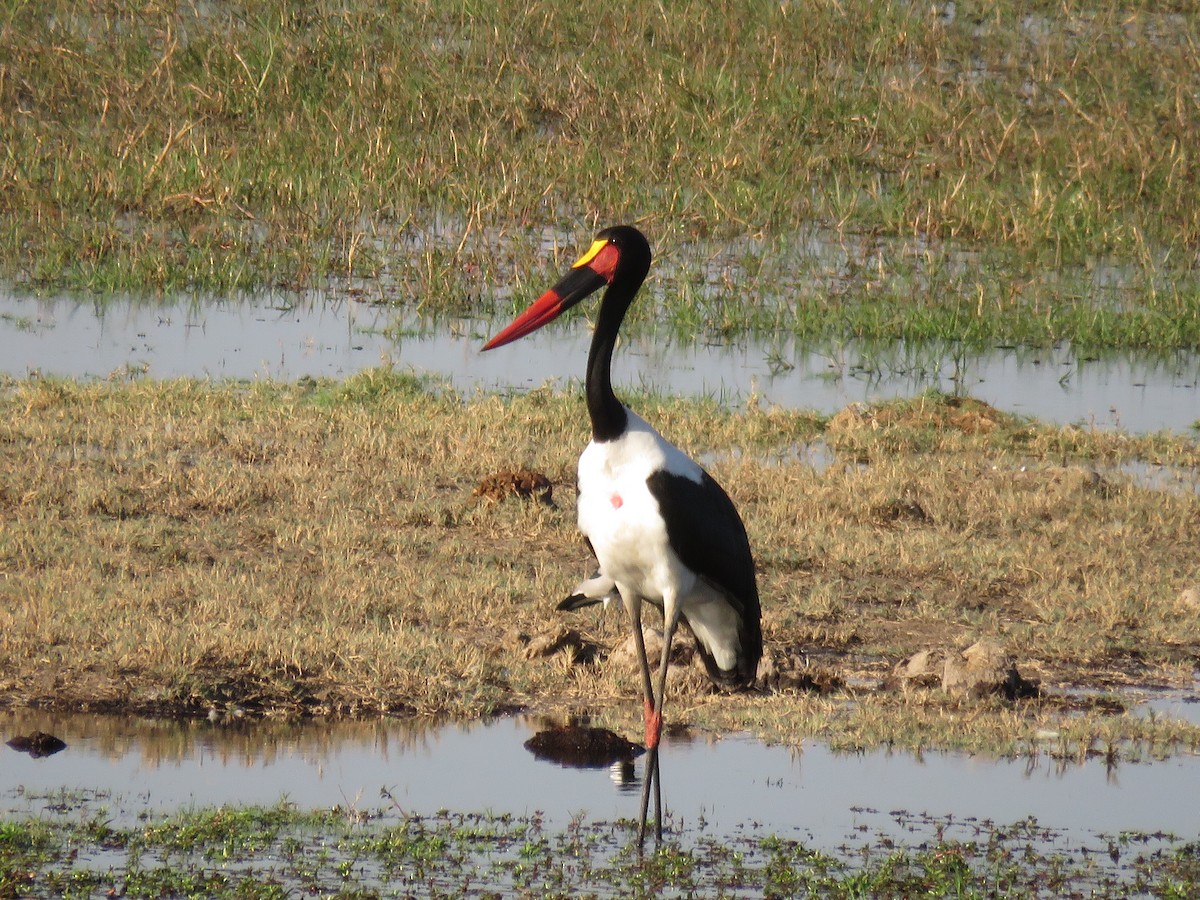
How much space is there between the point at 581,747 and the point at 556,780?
0.23 meters

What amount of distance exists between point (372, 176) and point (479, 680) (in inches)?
292

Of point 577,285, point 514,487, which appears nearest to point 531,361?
point 514,487

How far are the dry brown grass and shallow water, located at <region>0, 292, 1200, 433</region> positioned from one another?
19.8 inches

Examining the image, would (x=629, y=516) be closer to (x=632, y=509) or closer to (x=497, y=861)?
(x=632, y=509)

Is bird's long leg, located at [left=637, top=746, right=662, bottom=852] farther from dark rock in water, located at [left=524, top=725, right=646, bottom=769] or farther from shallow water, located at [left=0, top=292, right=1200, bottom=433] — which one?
shallow water, located at [left=0, top=292, right=1200, bottom=433]

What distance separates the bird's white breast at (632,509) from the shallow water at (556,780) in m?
0.51

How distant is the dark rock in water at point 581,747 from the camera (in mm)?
5027

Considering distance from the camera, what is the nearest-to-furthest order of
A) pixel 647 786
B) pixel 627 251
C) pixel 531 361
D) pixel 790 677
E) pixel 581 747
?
1. pixel 647 786
2. pixel 581 747
3. pixel 627 251
4. pixel 790 677
5. pixel 531 361

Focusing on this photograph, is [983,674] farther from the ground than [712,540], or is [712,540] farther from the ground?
[712,540]

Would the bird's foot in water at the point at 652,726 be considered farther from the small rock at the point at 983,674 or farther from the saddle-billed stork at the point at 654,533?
the small rock at the point at 983,674

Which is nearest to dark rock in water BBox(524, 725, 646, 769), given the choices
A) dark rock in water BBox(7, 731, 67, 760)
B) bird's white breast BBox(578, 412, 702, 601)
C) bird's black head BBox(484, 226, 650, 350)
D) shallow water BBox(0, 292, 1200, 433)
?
bird's white breast BBox(578, 412, 702, 601)

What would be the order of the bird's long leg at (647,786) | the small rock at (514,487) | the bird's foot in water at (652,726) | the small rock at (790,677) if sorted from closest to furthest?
the bird's long leg at (647,786)
the bird's foot in water at (652,726)
the small rock at (790,677)
the small rock at (514,487)

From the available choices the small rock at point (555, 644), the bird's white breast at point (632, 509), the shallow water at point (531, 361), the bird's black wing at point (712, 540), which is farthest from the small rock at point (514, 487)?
the bird's white breast at point (632, 509)

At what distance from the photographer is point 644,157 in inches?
514
